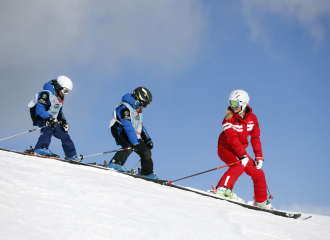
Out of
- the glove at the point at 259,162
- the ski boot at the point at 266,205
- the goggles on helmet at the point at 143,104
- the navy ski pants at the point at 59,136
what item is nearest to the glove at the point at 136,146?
the goggles on helmet at the point at 143,104

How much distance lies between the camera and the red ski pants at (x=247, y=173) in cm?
633

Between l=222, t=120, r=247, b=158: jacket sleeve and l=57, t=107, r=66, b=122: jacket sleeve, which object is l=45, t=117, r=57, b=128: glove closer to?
l=57, t=107, r=66, b=122: jacket sleeve

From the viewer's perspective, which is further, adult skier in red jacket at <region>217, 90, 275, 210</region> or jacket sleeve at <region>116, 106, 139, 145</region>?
jacket sleeve at <region>116, 106, 139, 145</region>

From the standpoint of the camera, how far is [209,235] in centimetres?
320

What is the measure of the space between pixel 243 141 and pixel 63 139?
14.1 ft

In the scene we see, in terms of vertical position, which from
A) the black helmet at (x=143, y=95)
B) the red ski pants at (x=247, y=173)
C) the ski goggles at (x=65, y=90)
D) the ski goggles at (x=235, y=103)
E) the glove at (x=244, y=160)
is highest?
the ski goggles at (x=65, y=90)

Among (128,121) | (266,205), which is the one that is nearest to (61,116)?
(128,121)

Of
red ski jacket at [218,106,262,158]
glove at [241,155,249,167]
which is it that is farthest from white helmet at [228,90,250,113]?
glove at [241,155,249,167]

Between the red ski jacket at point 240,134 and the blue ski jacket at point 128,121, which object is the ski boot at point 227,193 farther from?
the blue ski jacket at point 128,121

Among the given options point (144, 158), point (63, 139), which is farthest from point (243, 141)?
point (63, 139)

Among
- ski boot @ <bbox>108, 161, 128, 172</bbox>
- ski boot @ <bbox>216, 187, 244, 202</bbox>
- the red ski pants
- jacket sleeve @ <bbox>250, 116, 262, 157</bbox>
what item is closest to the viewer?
ski boot @ <bbox>216, 187, 244, 202</bbox>

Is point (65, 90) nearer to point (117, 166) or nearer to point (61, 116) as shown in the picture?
point (61, 116)

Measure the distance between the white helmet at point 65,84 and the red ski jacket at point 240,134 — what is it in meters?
3.94

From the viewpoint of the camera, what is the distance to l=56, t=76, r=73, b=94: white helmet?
8297 mm
